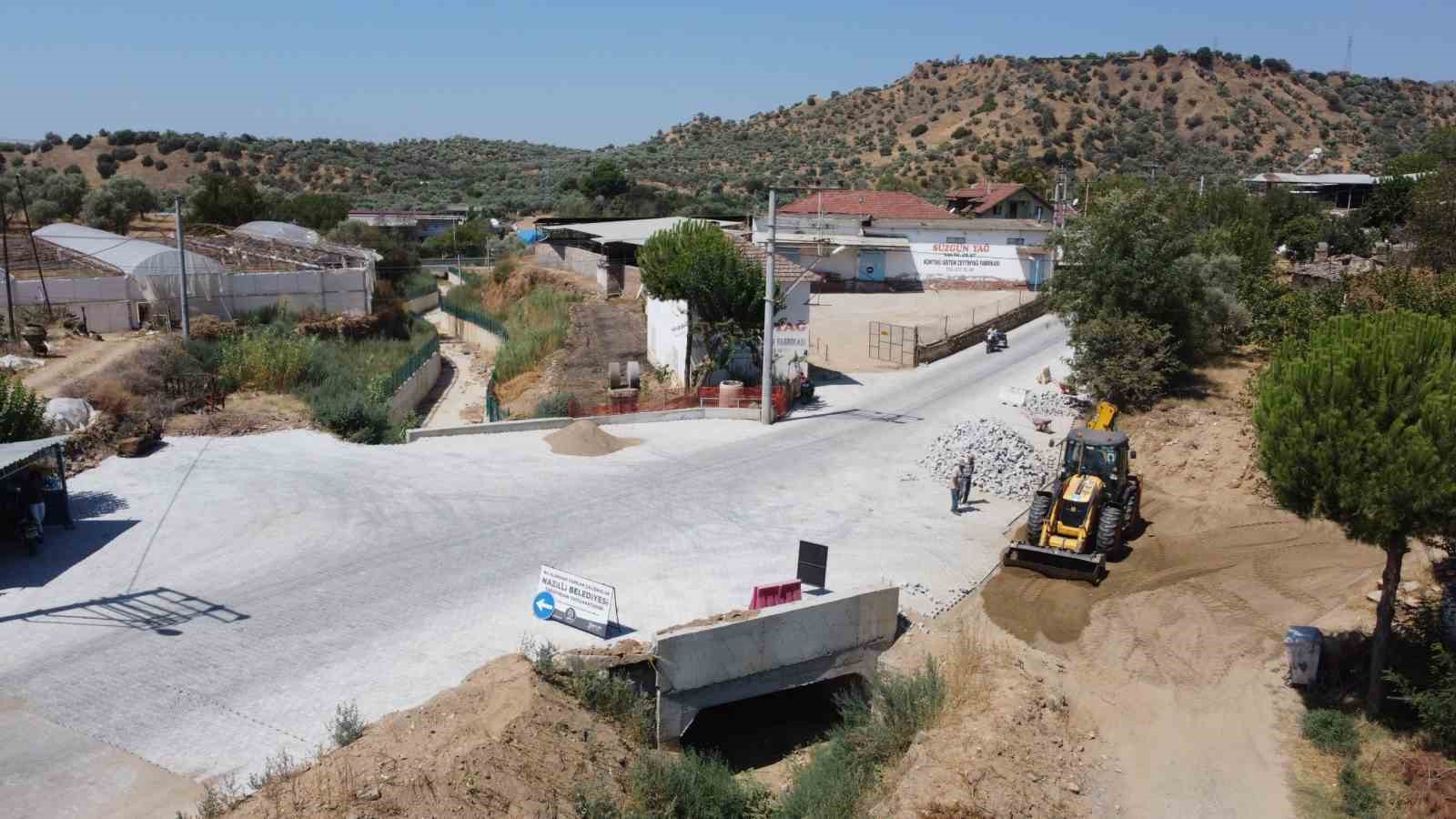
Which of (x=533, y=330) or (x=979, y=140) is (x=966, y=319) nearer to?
(x=533, y=330)

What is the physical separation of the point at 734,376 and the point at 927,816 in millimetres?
20984

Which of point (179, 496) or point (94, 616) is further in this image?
point (179, 496)

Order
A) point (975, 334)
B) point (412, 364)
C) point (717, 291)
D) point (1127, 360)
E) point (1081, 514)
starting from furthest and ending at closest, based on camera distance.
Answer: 1. point (975, 334)
2. point (412, 364)
3. point (717, 291)
4. point (1127, 360)
5. point (1081, 514)

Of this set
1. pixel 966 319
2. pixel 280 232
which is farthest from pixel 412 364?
pixel 280 232

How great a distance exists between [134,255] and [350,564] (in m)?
25.2

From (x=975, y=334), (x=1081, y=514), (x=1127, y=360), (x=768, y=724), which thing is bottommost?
(x=768, y=724)

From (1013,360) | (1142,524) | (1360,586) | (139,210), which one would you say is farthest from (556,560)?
(139,210)

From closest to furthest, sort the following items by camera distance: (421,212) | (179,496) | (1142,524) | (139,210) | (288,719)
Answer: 1. (288,719)
2. (179,496)
3. (1142,524)
4. (139,210)
5. (421,212)

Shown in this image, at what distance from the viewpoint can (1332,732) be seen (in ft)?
43.8

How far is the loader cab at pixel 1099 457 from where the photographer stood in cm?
1883

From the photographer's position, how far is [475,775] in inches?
444

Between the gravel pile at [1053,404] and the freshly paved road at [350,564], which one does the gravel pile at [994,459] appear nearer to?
the freshly paved road at [350,564]

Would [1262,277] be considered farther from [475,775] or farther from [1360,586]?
[475,775]

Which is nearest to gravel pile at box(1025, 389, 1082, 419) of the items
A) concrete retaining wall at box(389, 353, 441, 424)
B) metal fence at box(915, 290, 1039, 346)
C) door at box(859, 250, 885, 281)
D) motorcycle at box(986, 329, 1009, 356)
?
metal fence at box(915, 290, 1039, 346)
